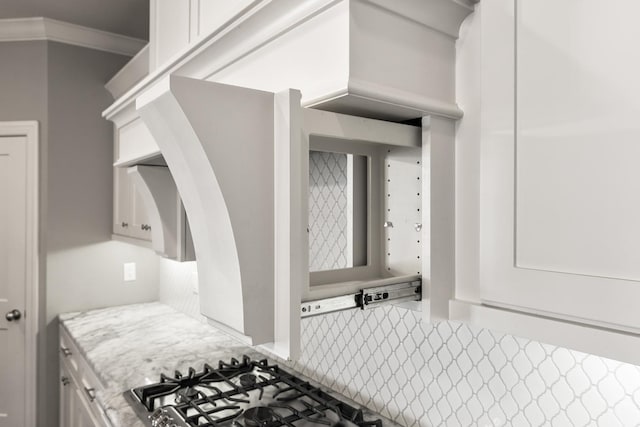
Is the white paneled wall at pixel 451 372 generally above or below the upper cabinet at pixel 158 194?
below

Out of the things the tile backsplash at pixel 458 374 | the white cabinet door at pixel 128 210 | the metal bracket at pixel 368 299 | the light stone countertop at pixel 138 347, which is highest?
the white cabinet door at pixel 128 210

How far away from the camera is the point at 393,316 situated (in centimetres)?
139

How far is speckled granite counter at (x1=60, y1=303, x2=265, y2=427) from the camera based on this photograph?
1.67 meters

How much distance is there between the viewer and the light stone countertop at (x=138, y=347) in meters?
1.62

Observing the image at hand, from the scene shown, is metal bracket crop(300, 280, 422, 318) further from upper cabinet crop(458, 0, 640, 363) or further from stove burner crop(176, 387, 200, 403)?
stove burner crop(176, 387, 200, 403)

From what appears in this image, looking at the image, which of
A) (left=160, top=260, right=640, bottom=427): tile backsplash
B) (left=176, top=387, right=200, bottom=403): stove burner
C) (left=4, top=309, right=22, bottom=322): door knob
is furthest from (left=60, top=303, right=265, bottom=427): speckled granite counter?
(left=160, top=260, right=640, bottom=427): tile backsplash

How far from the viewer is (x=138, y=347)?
2.07m

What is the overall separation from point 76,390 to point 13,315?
A: 812 millimetres

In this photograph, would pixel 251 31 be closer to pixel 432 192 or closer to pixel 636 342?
pixel 432 192

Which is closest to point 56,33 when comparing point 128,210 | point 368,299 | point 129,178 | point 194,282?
point 129,178

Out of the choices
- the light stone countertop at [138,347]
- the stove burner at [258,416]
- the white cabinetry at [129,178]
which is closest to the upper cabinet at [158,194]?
the white cabinetry at [129,178]

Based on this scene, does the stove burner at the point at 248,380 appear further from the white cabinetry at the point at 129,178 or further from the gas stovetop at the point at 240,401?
the white cabinetry at the point at 129,178

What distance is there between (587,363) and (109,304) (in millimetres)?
2722

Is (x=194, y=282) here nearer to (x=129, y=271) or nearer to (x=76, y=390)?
(x=129, y=271)
